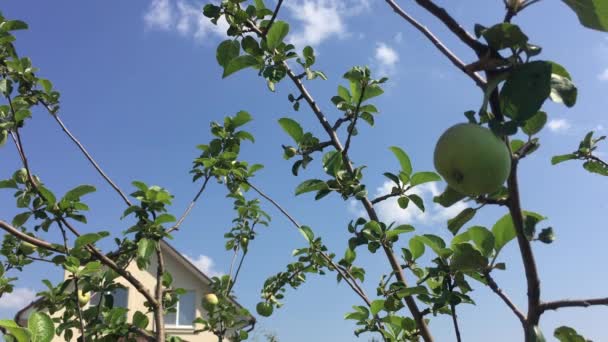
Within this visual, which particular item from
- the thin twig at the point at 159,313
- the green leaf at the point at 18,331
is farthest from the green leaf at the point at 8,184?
the green leaf at the point at 18,331

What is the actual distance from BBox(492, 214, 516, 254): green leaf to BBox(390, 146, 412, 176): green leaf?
22.7 inches

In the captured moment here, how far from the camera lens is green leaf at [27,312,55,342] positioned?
1385 mm

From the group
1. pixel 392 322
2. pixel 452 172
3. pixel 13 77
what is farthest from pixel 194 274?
pixel 452 172

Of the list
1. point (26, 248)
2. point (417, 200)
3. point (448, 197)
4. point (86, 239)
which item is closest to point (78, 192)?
point (86, 239)

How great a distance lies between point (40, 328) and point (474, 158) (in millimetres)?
1234

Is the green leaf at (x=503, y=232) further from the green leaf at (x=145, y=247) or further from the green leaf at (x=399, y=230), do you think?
the green leaf at (x=145, y=247)

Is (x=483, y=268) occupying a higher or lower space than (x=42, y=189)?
lower

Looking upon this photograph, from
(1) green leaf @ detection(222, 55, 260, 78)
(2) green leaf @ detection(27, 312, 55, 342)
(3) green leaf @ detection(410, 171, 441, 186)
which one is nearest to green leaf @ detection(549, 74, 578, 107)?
(3) green leaf @ detection(410, 171, 441, 186)

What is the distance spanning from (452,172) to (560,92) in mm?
243

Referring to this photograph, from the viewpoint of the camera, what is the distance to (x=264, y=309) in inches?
134

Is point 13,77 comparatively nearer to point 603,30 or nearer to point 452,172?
point 452,172

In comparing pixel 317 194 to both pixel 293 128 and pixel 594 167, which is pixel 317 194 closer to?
pixel 293 128

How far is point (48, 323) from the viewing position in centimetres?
143

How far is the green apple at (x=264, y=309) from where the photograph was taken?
3404mm
